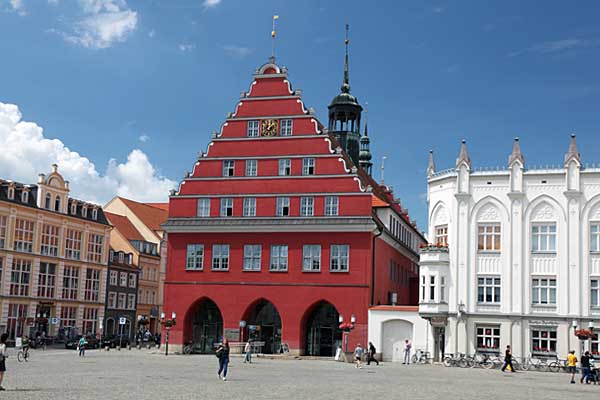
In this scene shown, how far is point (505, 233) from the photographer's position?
2055 inches

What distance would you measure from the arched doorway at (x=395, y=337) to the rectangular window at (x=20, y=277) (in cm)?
3381

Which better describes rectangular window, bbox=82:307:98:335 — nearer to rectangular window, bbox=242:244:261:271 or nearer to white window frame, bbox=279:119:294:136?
rectangular window, bbox=242:244:261:271

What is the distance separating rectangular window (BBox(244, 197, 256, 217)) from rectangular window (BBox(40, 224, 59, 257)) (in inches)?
933

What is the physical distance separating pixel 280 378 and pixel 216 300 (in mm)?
26877

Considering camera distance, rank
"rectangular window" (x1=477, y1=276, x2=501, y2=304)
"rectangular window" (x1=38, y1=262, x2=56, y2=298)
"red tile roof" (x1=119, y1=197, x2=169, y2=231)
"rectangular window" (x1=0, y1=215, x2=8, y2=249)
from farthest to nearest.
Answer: "red tile roof" (x1=119, y1=197, x2=169, y2=231), "rectangular window" (x1=38, y1=262, x2=56, y2=298), "rectangular window" (x1=0, y1=215, x2=8, y2=249), "rectangular window" (x1=477, y1=276, x2=501, y2=304)

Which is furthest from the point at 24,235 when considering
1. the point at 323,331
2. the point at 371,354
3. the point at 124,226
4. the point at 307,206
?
the point at 371,354

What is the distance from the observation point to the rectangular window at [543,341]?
5056cm

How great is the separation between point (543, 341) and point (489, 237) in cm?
744

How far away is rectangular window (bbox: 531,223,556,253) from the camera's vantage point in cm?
5139

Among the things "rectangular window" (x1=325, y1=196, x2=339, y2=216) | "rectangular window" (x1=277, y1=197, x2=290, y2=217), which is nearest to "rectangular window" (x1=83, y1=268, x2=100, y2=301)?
"rectangular window" (x1=277, y1=197, x2=290, y2=217)

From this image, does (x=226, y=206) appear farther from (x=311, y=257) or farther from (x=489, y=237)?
(x=489, y=237)

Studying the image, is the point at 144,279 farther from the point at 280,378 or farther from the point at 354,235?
the point at 280,378

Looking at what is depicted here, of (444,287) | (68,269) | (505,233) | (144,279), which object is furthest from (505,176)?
(144,279)

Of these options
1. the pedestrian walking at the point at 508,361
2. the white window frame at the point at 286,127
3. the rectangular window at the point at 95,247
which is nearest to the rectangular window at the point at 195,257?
the white window frame at the point at 286,127
